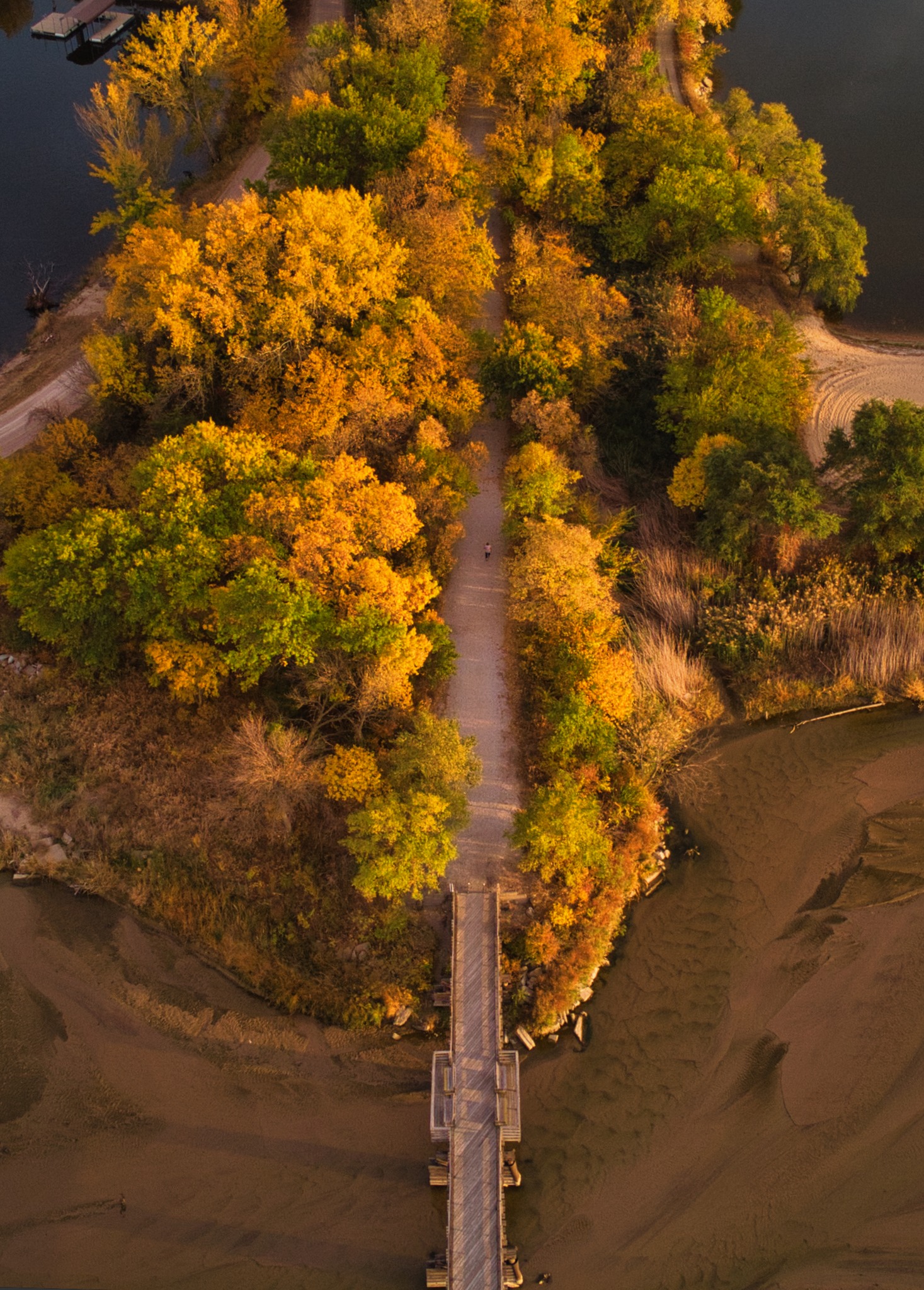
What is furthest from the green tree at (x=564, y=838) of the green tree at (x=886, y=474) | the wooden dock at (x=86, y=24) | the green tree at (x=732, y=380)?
the wooden dock at (x=86, y=24)

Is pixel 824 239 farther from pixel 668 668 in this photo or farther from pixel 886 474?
pixel 668 668

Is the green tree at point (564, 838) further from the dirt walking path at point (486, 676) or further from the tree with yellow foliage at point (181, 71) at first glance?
the tree with yellow foliage at point (181, 71)

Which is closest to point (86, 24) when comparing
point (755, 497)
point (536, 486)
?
point (536, 486)

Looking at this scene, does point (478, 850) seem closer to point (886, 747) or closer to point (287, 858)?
point (287, 858)

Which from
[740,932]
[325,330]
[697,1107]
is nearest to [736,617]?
[740,932]

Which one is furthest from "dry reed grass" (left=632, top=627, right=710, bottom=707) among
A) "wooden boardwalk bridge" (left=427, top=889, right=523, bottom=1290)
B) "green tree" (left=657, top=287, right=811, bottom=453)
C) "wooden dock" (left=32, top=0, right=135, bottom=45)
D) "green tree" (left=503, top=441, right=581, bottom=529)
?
"wooden dock" (left=32, top=0, right=135, bottom=45)
